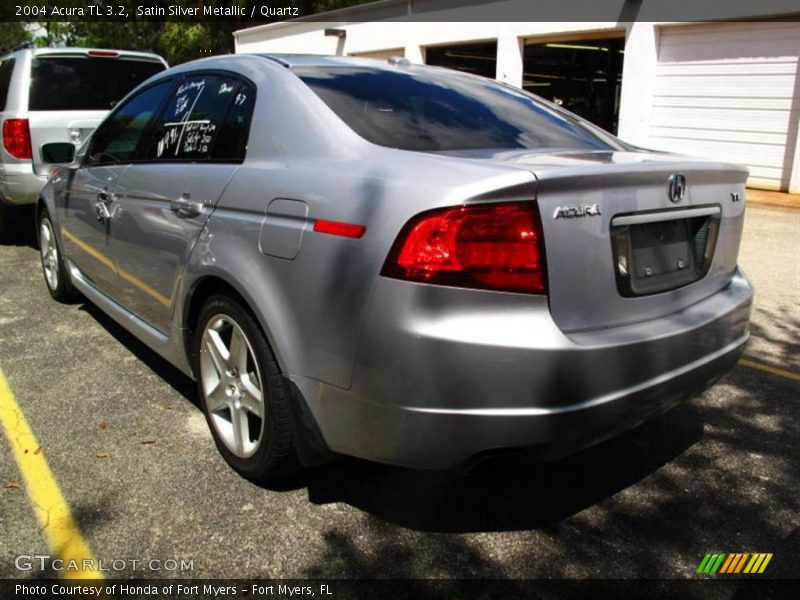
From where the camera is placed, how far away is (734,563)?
2416 millimetres

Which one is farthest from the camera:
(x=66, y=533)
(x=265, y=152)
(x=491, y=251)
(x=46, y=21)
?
(x=46, y=21)

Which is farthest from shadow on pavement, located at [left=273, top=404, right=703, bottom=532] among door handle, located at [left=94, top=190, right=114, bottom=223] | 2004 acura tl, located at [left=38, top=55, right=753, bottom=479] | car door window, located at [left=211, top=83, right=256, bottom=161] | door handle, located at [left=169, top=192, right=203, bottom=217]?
door handle, located at [left=94, top=190, right=114, bottom=223]

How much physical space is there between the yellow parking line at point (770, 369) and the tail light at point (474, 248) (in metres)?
2.59

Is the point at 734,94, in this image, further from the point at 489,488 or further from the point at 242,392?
the point at 242,392

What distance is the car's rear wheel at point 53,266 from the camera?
506cm

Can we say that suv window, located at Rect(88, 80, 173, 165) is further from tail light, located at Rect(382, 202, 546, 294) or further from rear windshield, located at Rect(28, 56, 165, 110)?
rear windshield, located at Rect(28, 56, 165, 110)

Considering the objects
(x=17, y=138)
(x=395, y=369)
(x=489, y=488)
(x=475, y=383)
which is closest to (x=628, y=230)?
(x=475, y=383)

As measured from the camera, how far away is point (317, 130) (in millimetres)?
2553

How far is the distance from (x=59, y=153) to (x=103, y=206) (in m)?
1.24

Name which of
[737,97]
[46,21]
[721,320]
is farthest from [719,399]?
[46,21]

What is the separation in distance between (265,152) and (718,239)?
1.81 m

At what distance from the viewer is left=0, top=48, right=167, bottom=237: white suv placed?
6469 mm

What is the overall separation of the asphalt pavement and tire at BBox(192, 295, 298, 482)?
15 centimetres

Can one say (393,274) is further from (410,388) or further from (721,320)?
(721,320)
